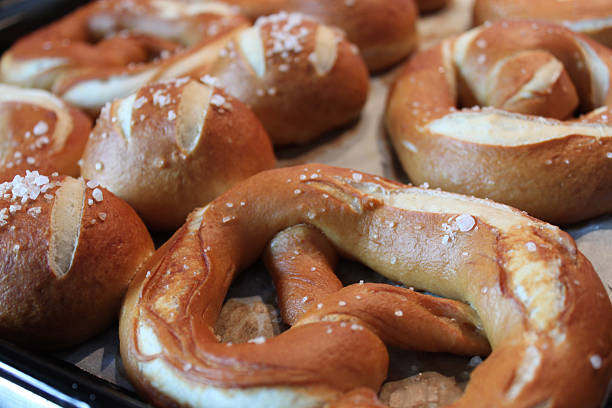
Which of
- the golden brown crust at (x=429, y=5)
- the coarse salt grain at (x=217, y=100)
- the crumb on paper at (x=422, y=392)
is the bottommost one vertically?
the crumb on paper at (x=422, y=392)

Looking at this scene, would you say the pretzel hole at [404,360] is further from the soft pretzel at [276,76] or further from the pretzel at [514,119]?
the soft pretzel at [276,76]

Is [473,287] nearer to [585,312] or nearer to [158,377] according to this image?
[585,312]

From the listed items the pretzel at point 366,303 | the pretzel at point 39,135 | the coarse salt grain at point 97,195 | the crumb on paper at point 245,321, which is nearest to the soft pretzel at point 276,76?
the pretzel at point 39,135

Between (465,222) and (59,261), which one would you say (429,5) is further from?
(59,261)

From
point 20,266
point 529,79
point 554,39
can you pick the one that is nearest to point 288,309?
point 20,266

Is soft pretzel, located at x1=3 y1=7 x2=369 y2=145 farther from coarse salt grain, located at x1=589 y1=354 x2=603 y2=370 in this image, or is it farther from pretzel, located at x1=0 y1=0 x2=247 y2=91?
coarse salt grain, located at x1=589 y1=354 x2=603 y2=370

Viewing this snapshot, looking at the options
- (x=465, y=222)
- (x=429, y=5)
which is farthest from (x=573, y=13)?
(x=465, y=222)

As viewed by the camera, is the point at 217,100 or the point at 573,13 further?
the point at 573,13
